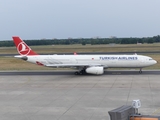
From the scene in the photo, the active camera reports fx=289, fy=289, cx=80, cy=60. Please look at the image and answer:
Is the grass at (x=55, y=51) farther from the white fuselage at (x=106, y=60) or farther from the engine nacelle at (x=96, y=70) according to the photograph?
the engine nacelle at (x=96, y=70)

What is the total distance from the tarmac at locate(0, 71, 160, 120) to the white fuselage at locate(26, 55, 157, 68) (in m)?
4.66

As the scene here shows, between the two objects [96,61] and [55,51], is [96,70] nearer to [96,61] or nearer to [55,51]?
[96,61]

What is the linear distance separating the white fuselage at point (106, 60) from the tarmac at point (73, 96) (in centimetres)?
466

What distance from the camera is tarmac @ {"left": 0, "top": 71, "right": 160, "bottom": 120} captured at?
821 inches

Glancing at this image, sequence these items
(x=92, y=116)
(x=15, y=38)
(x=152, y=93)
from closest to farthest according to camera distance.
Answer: (x=92, y=116), (x=152, y=93), (x=15, y=38)

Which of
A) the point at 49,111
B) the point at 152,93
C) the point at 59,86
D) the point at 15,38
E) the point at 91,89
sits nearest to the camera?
the point at 49,111

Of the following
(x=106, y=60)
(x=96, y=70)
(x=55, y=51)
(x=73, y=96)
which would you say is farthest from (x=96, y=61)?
(x=55, y=51)

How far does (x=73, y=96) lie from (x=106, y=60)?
16.9 metres

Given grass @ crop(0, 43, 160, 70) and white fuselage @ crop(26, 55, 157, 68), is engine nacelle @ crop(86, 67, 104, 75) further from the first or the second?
grass @ crop(0, 43, 160, 70)

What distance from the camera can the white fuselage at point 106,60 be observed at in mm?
42625

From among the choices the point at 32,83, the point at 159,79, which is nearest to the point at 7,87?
the point at 32,83

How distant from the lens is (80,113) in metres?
20.7

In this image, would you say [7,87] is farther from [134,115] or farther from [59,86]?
[134,115]

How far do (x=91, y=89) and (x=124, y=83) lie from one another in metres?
5.17
